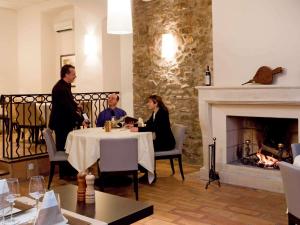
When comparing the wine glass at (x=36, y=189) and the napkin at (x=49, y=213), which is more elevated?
the wine glass at (x=36, y=189)

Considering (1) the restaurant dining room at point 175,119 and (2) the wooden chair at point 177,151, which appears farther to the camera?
(2) the wooden chair at point 177,151

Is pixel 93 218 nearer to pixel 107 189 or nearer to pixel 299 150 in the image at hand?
pixel 299 150

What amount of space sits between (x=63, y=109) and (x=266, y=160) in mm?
2996

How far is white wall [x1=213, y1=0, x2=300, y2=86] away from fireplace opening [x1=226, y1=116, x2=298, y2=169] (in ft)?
2.31

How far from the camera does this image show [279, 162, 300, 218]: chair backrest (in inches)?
92.7

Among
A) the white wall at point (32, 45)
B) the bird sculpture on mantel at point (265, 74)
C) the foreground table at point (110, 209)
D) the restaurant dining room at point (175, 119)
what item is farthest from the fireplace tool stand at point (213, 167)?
the white wall at point (32, 45)

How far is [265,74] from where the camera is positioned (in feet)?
14.9

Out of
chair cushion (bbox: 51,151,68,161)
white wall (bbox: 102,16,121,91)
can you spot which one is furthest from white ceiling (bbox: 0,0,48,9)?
chair cushion (bbox: 51,151,68,161)

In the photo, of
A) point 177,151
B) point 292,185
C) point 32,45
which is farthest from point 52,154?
point 32,45

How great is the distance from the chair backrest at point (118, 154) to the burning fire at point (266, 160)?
189 centimetres

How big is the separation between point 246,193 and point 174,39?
3057 mm

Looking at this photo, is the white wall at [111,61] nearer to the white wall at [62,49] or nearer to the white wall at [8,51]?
the white wall at [62,49]

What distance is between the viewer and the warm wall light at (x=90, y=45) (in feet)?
23.6

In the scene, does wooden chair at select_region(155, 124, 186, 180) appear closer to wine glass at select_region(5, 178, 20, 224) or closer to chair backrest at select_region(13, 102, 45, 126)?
chair backrest at select_region(13, 102, 45, 126)
